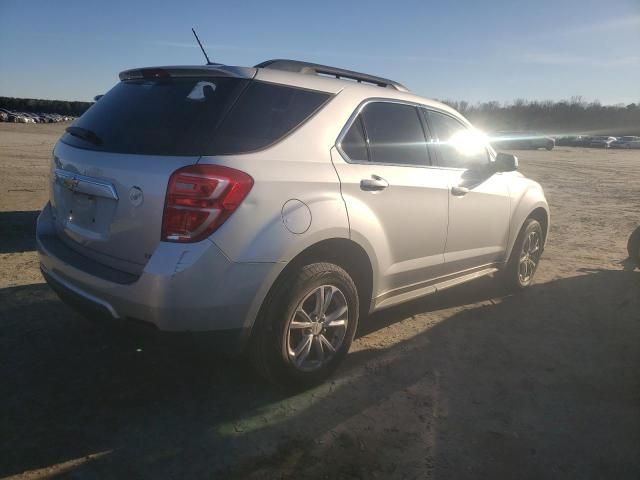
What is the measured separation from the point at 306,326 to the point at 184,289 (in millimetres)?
812

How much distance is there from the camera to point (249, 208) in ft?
7.79

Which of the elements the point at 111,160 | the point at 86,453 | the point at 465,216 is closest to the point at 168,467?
the point at 86,453

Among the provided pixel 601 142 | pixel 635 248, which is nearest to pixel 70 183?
pixel 635 248

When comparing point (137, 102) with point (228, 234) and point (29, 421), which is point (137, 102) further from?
point (29, 421)

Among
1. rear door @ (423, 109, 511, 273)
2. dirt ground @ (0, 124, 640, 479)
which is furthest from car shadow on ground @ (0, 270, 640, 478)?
rear door @ (423, 109, 511, 273)

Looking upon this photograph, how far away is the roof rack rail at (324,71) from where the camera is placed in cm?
305

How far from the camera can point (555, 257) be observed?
6523 millimetres

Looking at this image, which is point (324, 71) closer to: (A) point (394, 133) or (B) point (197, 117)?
(A) point (394, 133)

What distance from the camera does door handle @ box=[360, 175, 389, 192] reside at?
2.97 meters

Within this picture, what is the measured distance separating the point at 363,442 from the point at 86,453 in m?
1.32

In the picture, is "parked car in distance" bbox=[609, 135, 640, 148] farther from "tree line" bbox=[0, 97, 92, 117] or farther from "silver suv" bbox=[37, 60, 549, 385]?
"tree line" bbox=[0, 97, 92, 117]

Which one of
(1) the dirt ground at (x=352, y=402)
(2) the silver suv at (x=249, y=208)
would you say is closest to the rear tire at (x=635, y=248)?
(1) the dirt ground at (x=352, y=402)

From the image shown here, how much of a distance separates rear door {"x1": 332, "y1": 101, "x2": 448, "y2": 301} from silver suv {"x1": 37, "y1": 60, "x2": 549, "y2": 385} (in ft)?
0.04

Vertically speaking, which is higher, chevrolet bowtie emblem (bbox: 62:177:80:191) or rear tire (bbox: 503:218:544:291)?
chevrolet bowtie emblem (bbox: 62:177:80:191)
